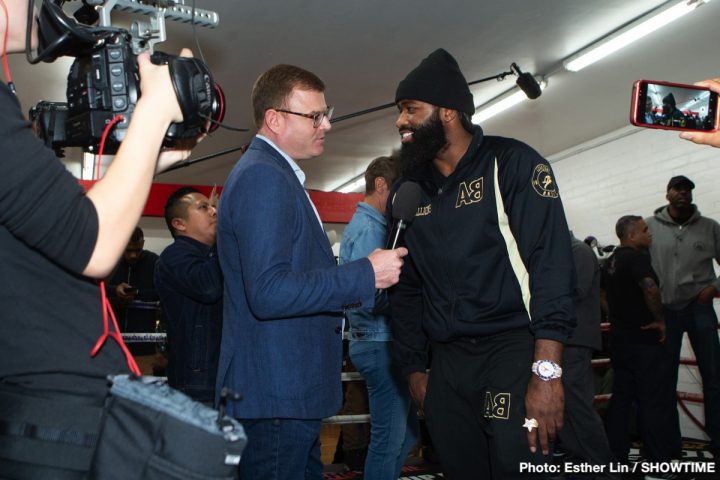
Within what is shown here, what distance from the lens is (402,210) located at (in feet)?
7.13

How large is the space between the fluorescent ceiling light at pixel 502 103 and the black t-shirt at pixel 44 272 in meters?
6.68

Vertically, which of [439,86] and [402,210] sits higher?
[439,86]

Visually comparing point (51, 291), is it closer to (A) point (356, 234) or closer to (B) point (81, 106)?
(B) point (81, 106)

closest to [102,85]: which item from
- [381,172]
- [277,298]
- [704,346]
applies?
[277,298]

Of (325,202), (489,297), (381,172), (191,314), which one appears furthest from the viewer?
(325,202)

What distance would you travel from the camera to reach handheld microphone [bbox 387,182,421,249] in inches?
85.0

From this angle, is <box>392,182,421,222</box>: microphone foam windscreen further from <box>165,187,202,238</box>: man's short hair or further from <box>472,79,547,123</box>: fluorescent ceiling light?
<box>472,79,547,123</box>: fluorescent ceiling light

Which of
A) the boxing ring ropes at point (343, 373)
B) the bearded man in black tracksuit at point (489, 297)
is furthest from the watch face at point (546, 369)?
the boxing ring ropes at point (343, 373)

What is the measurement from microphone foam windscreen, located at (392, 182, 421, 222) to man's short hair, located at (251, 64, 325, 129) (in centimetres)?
52

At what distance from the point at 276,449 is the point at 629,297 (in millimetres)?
4210

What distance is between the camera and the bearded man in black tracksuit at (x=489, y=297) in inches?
78.5

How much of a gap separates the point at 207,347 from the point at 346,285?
5.01 ft

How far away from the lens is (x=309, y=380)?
1.83 meters

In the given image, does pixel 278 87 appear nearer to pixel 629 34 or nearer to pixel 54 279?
pixel 54 279
